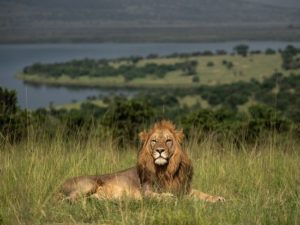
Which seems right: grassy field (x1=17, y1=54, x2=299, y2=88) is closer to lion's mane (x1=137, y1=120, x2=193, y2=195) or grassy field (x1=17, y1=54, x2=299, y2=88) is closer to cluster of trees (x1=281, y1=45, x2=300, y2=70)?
cluster of trees (x1=281, y1=45, x2=300, y2=70)

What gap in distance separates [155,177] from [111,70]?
109577 mm

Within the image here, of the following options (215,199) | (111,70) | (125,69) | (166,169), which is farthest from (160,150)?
(111,70)

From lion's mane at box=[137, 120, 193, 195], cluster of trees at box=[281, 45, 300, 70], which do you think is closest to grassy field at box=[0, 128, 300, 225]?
lion's mane at box=[137, 120, 193, 195]

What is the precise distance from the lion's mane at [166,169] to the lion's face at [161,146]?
0.03 metres

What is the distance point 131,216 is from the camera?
196 inches

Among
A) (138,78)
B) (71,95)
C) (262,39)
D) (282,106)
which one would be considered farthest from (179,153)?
(262,39)

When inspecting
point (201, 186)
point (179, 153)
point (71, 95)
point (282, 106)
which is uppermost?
point (179, 153)

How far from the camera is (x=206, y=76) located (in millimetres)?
101938

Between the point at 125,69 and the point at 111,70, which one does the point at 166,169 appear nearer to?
the point at 125,69

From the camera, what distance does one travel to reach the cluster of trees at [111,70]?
108062 millimetres

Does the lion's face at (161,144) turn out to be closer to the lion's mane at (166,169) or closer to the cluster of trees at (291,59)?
the lion's mane at (166,169)

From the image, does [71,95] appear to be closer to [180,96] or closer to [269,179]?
[180,96]

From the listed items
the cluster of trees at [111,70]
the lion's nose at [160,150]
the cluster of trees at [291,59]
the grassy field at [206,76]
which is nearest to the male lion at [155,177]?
the lion's nose at [160,150]

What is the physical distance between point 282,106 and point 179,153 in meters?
29.9
